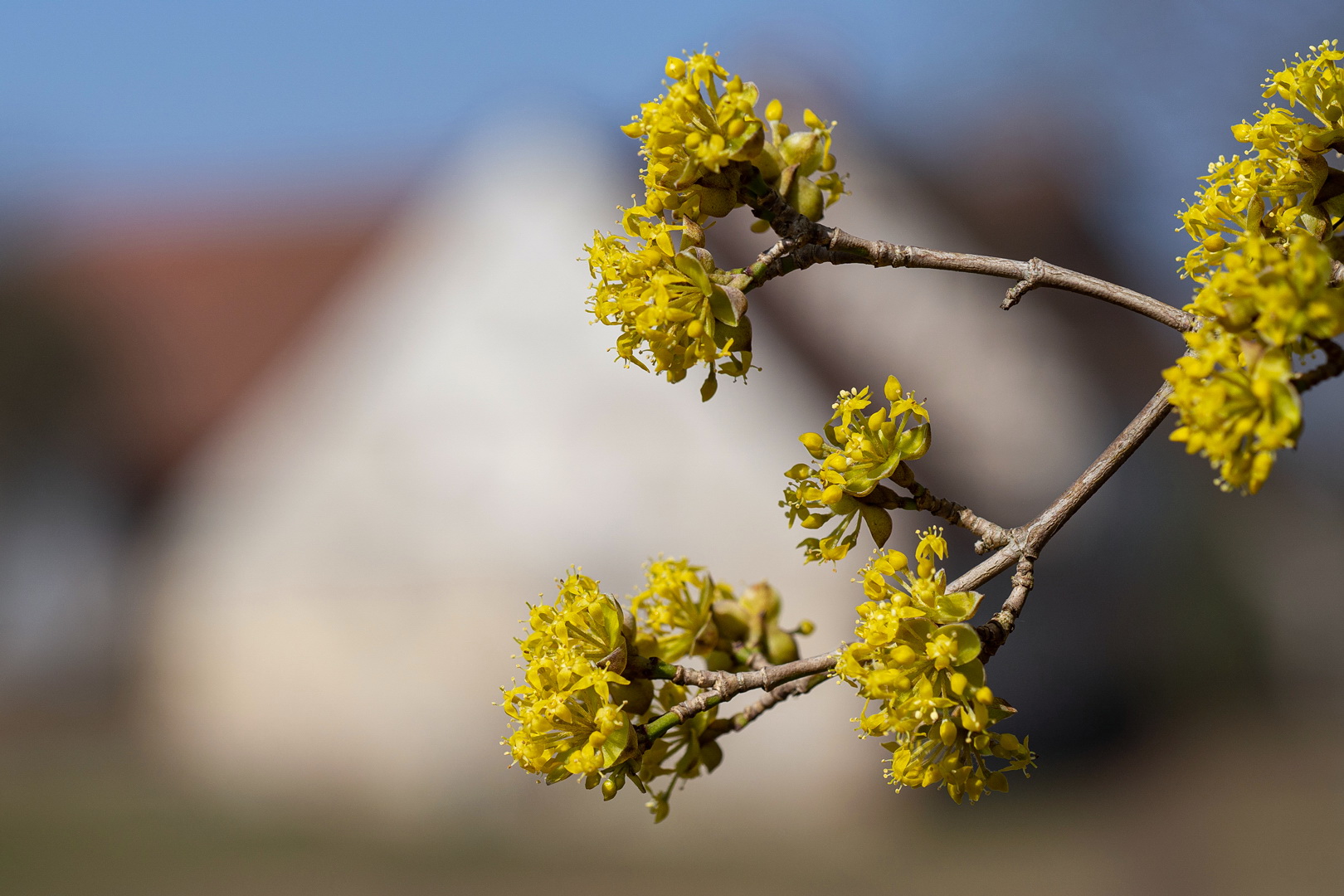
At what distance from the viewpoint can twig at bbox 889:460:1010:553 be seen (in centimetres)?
162

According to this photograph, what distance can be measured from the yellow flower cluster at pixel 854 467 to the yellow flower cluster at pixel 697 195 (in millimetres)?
182

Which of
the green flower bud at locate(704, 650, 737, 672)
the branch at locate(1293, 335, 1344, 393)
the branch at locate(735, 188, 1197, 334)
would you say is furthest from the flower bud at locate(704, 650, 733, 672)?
the branch at locate(1293, 335, 1344, 393)

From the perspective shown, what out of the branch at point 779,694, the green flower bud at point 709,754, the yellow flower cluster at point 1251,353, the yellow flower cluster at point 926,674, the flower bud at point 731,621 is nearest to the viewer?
the yellow flower cluster at point 1251,353

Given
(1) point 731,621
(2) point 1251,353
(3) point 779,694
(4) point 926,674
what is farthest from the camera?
(1) point 731,621

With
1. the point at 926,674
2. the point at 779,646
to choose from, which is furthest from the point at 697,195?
the point at 779,646

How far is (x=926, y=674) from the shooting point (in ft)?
4.74

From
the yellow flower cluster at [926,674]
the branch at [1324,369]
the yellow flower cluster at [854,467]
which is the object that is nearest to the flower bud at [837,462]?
the yellow flower cluster at [854,467]

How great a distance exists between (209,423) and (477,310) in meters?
4.97

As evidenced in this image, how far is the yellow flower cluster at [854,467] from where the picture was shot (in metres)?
1.62

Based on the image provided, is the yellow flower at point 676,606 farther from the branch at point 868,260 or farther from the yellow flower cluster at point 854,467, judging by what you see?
the branch at point 868,260

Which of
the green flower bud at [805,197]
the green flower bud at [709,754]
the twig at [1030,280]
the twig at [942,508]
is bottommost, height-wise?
the green flower bud at [709,754]

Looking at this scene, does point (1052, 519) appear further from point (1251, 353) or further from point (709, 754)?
point (709, 754)

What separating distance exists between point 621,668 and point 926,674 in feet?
1.55

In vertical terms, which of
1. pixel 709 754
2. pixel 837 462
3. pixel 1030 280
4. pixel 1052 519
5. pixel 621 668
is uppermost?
pixel 1030 280
